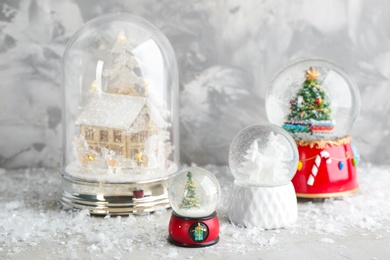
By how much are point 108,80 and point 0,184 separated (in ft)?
2.52

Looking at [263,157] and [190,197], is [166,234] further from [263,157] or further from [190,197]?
[263,157]

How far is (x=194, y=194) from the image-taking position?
1988 mm

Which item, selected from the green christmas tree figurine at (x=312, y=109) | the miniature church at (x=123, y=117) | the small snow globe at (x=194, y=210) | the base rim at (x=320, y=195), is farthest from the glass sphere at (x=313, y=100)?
the small snow globe at (x=194, y=210)

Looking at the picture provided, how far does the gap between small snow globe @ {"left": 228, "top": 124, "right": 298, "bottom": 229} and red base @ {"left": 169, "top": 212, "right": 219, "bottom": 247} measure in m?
0.22

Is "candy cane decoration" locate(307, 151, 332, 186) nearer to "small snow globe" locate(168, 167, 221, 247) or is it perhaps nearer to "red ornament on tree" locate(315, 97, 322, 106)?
"red ornament on tree" locate(315, 97, 322, 106)

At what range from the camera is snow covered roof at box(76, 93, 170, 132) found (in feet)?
7.48

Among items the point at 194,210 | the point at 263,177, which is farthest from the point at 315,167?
the point at 194,210

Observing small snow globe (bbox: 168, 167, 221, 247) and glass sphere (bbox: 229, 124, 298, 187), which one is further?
glass sphere (bbox: 229, 124, 298, 187)

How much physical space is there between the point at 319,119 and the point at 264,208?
52cm

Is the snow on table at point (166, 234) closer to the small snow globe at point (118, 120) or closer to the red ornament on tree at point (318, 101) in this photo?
the small snow globe at point (118, 120)

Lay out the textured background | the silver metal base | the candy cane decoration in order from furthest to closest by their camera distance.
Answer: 1. the textured background
2. the candy cane decoration
3. the silver metal base

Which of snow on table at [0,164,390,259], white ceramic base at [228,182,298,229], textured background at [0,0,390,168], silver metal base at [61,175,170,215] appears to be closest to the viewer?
snow on table at [0,164,390,259]

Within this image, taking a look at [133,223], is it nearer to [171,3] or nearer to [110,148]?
[110,148]

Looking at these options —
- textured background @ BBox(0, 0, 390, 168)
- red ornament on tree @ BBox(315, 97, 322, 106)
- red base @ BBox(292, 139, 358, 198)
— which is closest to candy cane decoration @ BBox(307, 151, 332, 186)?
red base @ BBox(292, 139, 358, 198)
